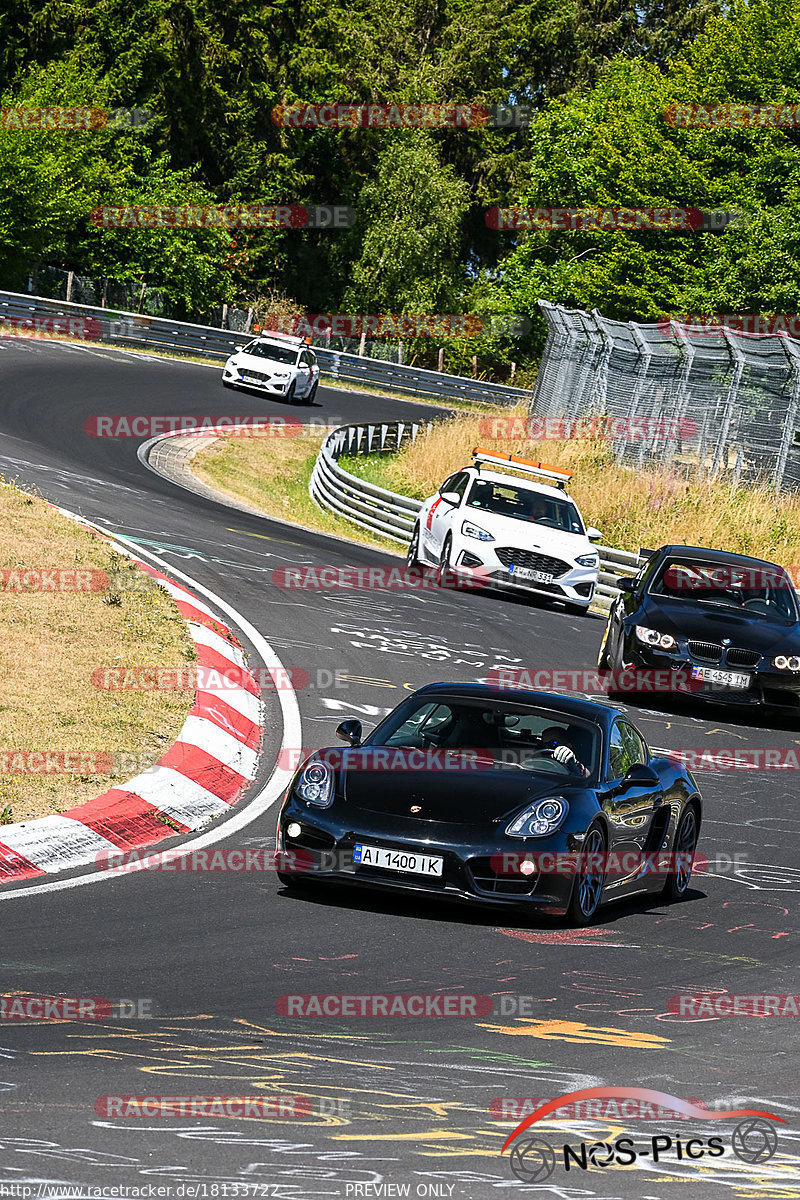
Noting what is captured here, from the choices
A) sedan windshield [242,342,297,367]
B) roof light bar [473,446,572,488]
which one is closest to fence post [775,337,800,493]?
roof light bar [473,446,572,488]

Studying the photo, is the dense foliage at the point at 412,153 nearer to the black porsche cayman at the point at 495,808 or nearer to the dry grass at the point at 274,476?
the dry grass at the point at 274,476

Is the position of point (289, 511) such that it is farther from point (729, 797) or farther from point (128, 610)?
point (729, 797)

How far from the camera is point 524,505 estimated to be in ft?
76.1

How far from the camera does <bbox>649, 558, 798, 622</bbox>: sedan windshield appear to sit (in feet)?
56.4

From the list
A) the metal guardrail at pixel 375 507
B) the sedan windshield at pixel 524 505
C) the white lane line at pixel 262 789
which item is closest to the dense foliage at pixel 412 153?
the metal guardrail at pixel 375 507

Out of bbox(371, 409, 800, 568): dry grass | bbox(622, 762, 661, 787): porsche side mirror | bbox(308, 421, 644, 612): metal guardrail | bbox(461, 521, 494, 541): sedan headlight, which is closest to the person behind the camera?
bbox(622, 762, 661, 787): porsche side mirror

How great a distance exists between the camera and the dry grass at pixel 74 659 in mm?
10352

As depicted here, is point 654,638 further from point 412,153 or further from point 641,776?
point 412,153

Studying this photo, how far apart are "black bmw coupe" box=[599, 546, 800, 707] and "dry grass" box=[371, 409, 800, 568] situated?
7.78 meters

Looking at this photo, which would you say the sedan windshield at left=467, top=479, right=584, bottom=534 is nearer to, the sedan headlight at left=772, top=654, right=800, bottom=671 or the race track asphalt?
the sedan headlight at left=772, top=654, right=800, bottom=671

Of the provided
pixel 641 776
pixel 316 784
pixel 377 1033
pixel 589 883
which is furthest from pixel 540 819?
pixel 377 1033

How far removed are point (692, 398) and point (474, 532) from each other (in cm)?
848

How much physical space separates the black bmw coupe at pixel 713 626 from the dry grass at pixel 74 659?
4633 mm

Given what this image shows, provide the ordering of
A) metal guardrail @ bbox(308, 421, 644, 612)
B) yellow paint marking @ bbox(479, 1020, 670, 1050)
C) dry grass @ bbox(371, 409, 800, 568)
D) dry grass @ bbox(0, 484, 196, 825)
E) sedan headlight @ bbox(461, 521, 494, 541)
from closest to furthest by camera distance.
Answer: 1. yellow paint marking @ bbox(479, 1020, 670, 1050)
2. dry grass @ bbox(0, 484, 196, 825)
3. sedan headlight @ bbox(461, 521, 494, 541)
4. metal guardrail @ bbox(308, 421, 644, 612)
5. dry grass @ bbox(371, 409, 800, 568)
